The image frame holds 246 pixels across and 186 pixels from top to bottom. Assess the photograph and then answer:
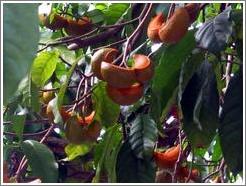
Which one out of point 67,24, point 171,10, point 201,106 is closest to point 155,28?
point 171,10

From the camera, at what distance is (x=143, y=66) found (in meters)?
1.04

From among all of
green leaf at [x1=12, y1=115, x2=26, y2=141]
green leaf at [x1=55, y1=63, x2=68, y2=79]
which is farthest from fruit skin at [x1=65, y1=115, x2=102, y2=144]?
green leaf at [x1=55, y1=63, x2=68, y2=79]

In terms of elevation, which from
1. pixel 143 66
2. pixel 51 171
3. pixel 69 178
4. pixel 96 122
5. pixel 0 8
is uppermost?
pixel 0 8

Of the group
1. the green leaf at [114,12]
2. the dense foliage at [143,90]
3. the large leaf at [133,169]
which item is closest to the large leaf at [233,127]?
the dense foliage at [143,90]

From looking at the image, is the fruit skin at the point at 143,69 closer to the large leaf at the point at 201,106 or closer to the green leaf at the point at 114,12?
the large leaf at the point at 201,106

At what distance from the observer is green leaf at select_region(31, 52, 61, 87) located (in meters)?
1.23

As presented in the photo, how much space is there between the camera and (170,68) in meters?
1.09

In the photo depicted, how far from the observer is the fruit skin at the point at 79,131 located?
3.66ft

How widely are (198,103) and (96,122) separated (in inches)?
8.1

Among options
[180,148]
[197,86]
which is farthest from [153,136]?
[197,86]

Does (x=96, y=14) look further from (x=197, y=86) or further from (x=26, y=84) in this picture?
(x=197, y=86)

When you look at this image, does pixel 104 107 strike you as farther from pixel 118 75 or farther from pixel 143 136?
pixel 118 75

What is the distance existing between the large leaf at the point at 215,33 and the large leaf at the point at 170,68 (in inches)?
1.2

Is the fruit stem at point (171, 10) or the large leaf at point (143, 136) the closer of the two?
the fruit stem at point (171, 10)
